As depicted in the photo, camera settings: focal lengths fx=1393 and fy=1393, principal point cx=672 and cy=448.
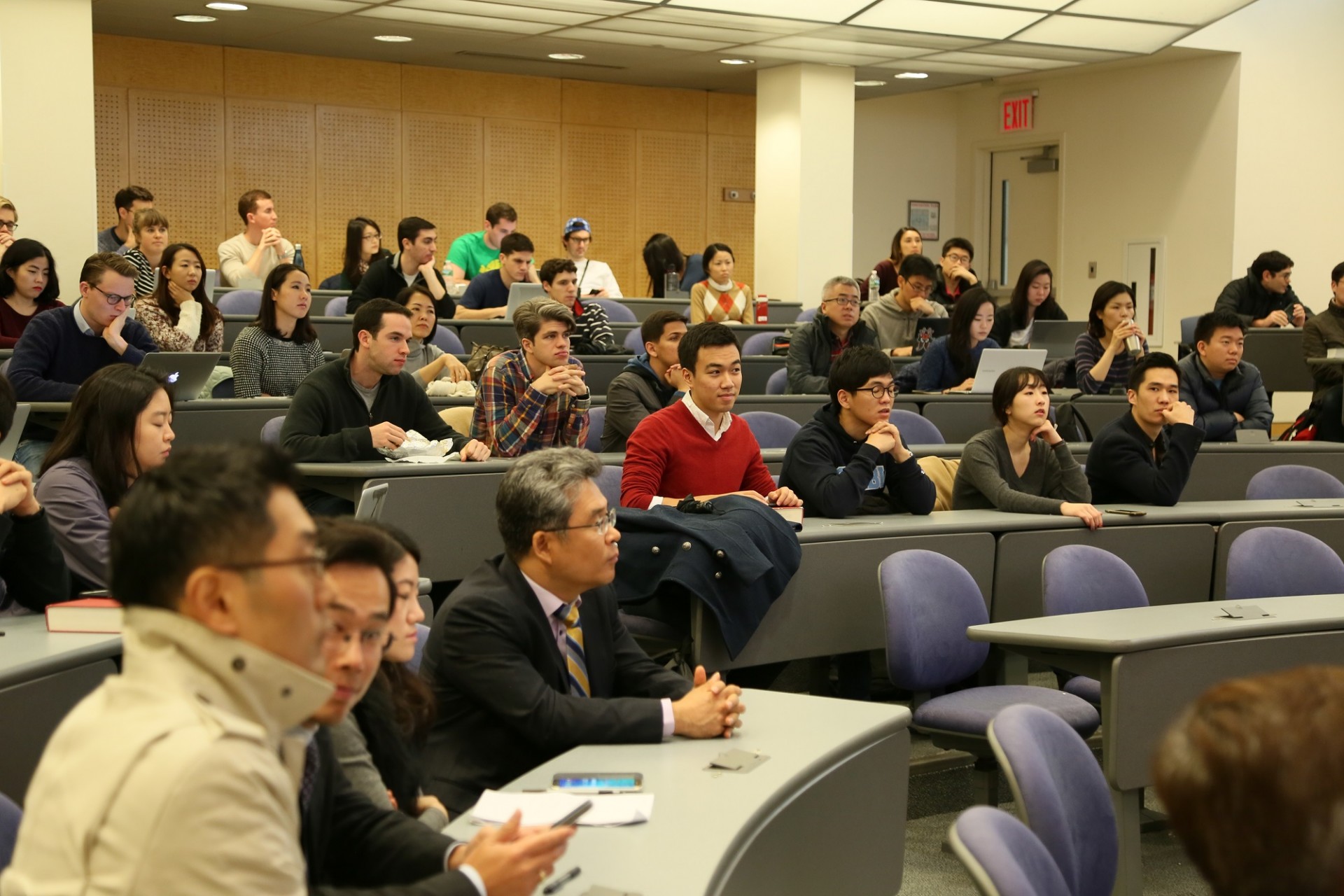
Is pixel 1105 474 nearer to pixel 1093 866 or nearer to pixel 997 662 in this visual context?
pixel 997 662

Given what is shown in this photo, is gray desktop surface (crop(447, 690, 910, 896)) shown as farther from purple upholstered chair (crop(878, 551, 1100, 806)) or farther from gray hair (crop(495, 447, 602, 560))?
purple upholstered chair (crop(878, 551, 1100, 806))

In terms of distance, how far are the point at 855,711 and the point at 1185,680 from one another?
104cm

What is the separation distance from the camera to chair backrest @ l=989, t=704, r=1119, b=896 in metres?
2.09

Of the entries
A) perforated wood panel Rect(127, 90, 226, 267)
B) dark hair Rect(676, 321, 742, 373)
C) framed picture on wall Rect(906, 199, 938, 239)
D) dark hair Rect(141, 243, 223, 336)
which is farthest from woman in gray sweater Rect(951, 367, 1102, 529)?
framed picture on wall Rect(906, 199, 938, 239)

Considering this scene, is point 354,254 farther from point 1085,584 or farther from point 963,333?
point 1085,584

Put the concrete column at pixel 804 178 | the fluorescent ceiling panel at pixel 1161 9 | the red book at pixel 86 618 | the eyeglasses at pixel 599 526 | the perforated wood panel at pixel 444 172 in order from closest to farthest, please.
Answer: the eyeglasses at pixel 599 526, the red book at pixel 86 618, the fluorescent ceiling panel at pixel 1161 9, the concrete column at pixel 804 178, the perforated wood panel at pixel 444 172

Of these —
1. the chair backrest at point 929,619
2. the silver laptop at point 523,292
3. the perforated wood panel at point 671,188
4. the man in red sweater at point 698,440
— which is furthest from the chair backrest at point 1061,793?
the perforated wood panel at point 671,188

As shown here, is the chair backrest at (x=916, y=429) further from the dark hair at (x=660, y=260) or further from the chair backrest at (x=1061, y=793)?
the dark hair at (x=660, y=260)

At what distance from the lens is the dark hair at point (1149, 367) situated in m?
5.04

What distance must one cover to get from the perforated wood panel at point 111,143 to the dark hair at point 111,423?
350 inches

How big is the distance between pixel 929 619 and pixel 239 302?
18.0 feet

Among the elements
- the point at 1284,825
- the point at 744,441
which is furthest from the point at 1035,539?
the point at 1284,825

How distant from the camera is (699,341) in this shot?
4547 millimetres

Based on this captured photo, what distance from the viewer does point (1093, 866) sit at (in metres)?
2.21
